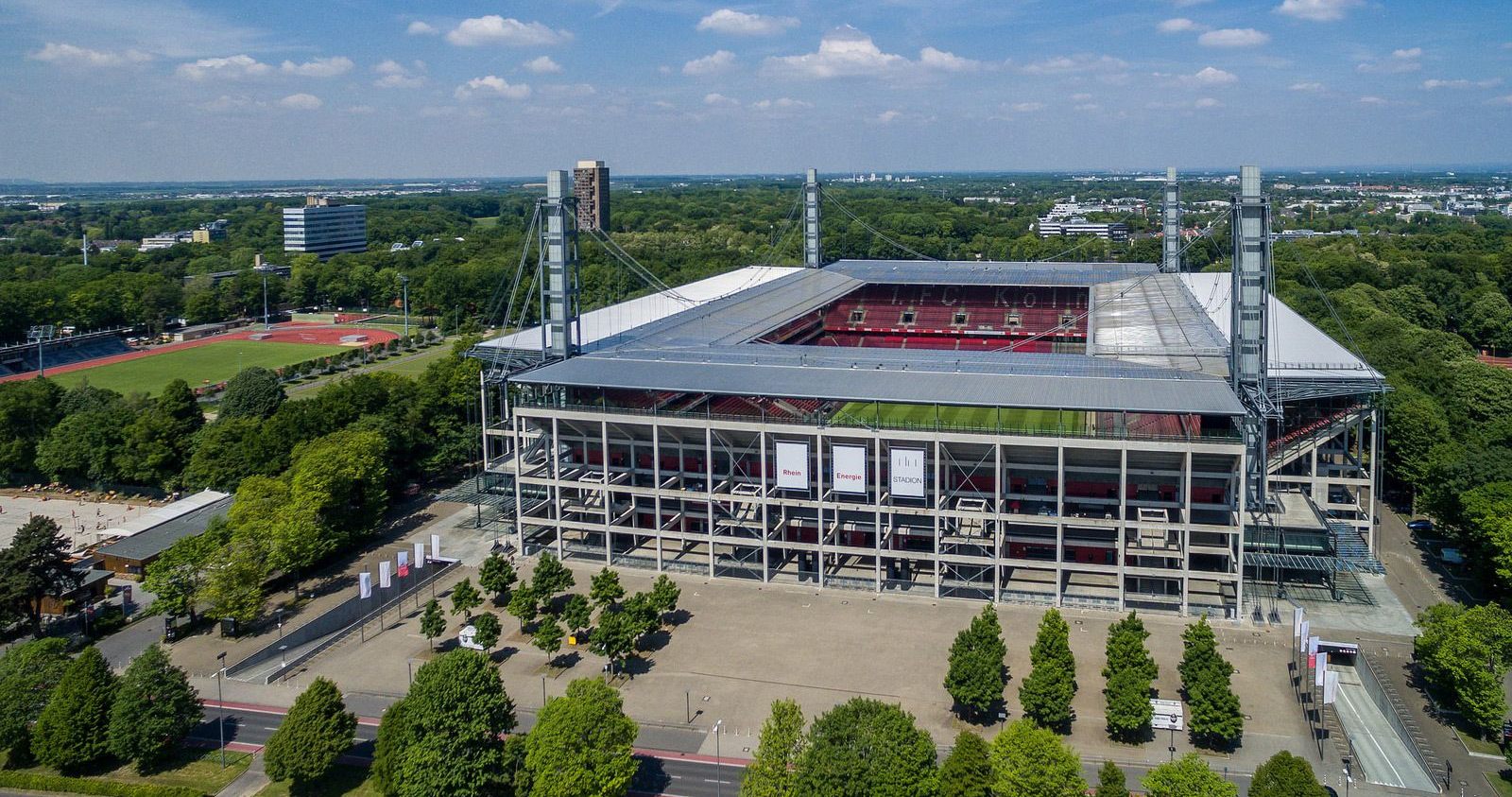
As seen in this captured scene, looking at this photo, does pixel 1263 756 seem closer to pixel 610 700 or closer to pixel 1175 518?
pixel 1175 518

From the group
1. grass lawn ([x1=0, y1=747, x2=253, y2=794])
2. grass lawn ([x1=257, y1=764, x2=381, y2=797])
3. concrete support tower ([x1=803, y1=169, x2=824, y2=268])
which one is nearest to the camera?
grass lawn ([x1=257, y1=764, x2=381, y2=797])

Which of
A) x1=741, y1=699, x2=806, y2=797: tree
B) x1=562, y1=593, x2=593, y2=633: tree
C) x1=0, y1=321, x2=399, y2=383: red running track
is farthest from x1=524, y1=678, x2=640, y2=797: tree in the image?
x1=0, y1=321, x2=399, y2=383: red running track

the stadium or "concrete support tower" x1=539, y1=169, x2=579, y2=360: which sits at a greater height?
"concrete support tower" x1=539, y1=169, x2=579, y2=360

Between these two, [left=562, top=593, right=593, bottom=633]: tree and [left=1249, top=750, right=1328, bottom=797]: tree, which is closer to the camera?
[left=1249, top=750, right=1328, bottom=797]: tree

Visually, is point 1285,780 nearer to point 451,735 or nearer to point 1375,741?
point 1375,741

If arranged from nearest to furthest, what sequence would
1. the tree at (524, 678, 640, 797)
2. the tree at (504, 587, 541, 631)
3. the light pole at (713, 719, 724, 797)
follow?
the tree at (524, 678, 640, 797) < the light pole at (713, 719, 724, 797) < the tree at (504, 587, 541, 631)

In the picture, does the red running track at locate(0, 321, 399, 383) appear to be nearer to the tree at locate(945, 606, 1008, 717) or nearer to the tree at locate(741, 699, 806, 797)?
the tree at locate(945, 606, 1008, 717)

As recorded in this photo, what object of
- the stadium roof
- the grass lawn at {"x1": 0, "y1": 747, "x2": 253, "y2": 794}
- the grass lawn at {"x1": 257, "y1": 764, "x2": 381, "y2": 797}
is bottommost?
the grass lawn at {"x1": 0, "y1": 747, "x2": 253, "y2": 794}

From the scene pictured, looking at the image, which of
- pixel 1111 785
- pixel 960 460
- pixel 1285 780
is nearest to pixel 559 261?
pixel 960 460
